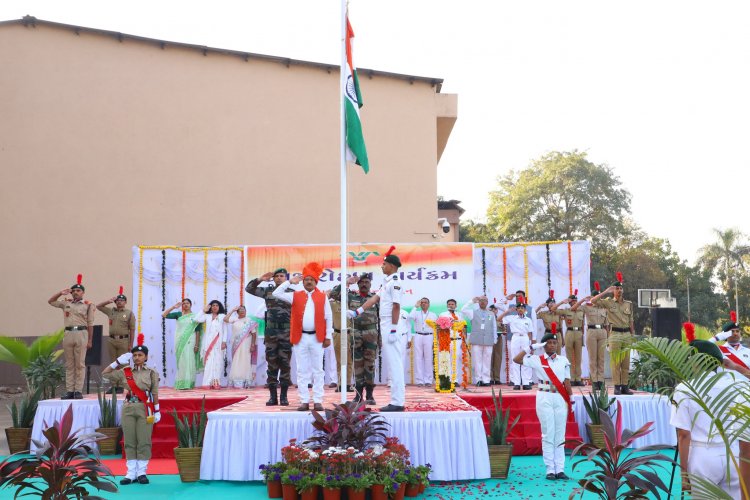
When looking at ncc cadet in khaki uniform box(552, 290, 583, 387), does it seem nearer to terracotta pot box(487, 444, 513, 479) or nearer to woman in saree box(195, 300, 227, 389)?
terracotta pot box(487, 444, 513, 479)

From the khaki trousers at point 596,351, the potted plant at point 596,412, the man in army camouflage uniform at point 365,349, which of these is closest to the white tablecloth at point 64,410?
the man in army camouflage uniform at point 365,349

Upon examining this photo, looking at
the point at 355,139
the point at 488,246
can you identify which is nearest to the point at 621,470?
the point at 355,139

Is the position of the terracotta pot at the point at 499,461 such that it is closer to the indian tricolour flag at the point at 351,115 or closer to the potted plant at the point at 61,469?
the indian tricolour flag at the point at 351,115

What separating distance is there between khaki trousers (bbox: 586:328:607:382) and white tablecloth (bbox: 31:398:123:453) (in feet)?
23.3

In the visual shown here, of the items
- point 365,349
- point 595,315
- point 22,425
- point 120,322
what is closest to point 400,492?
point 365,349

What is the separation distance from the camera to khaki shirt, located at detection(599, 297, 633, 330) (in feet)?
39.0

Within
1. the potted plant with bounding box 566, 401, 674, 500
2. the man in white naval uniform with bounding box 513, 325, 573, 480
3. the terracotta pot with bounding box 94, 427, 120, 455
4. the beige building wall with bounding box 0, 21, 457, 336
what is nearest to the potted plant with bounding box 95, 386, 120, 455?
the terracotta pot with bounding box 94, 427, 120, 455

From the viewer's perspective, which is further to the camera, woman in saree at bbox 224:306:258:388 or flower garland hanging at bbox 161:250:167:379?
flower garland hanging at bbox 161:250:167:379

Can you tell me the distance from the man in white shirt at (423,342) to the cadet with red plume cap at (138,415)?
6070 mm

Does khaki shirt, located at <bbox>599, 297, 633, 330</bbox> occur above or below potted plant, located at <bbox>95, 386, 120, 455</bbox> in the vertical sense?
above

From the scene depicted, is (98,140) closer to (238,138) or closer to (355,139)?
(238,138)

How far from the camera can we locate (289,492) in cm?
749

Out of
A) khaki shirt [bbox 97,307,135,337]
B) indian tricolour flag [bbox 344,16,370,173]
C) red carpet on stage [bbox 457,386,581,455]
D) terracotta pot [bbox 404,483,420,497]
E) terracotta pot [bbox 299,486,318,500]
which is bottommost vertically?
terracotta pot [bbox 404,483,420,497]

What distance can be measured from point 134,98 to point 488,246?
10393mm
